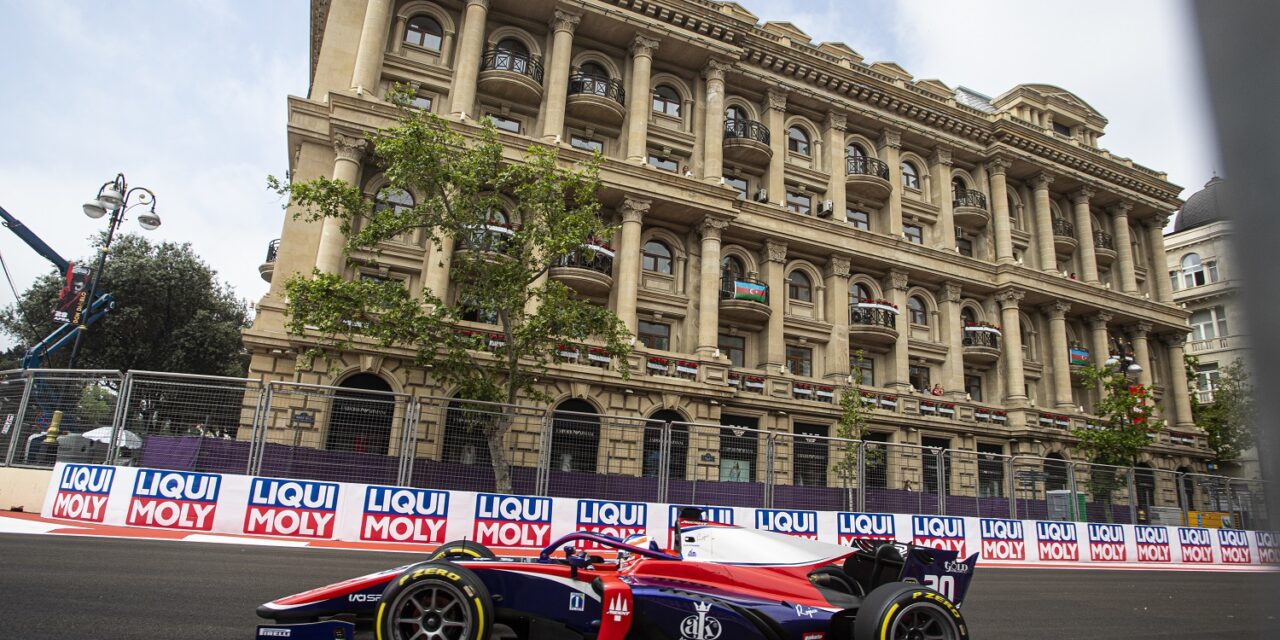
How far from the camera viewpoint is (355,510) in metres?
12.1

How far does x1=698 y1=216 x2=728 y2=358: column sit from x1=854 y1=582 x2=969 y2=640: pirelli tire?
20.4m

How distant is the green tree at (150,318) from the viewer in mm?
34000

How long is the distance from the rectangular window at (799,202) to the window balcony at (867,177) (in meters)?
2.12

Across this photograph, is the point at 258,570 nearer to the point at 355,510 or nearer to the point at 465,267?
the point at 355,510

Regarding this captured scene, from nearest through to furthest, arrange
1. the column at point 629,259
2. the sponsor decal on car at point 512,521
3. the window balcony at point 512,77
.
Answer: the sponsor decal on car at point 512,521 → the column at point 629,259 → the window balcony at point 512,77

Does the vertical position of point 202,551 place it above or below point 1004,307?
below

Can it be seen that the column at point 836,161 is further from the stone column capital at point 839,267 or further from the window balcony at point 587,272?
the window balcony at point 587,272

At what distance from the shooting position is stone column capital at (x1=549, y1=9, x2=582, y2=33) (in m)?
27.5

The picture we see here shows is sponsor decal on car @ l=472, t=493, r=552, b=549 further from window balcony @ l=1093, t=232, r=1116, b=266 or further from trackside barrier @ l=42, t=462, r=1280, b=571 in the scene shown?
window balcony @ l=1093, t=232, r=1116, b=266

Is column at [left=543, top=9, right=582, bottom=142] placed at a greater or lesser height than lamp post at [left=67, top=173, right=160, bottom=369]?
greater

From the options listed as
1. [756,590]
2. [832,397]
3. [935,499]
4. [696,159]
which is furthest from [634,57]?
[756,590]

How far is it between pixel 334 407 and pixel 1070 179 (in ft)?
136

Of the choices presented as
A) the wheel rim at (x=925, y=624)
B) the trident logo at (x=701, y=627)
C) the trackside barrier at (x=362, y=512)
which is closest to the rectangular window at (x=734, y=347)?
the trackside barrier at (x=362, y=512)

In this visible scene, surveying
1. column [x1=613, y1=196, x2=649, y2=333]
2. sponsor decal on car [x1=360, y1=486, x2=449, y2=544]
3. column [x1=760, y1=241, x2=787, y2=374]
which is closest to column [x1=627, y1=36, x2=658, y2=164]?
column [x1=613, y1=196, x2=649, y2=333]
